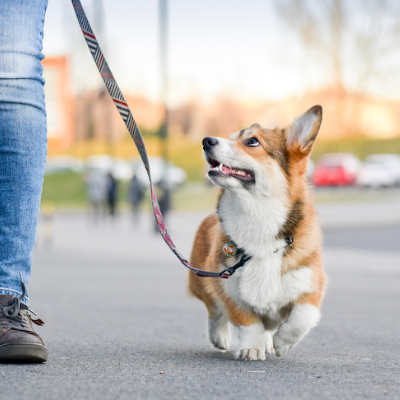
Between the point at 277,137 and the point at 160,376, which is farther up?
the point at 277,137

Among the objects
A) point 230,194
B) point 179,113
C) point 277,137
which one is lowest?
point 230,194

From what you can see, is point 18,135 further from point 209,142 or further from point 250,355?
point 250,355

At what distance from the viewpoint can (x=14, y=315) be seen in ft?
9.98

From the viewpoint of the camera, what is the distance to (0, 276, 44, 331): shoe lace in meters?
3.02

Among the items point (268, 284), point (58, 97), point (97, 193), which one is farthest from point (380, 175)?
point (268, 284)

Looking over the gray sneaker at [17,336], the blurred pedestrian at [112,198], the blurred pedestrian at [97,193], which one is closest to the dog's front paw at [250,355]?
the gray sneaker at [17,336]

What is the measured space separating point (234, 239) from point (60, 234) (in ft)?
51.8

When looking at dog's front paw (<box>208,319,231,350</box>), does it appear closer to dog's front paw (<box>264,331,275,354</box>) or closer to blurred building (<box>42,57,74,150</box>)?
dog's front paw (<box>264,331,275,354</box>)

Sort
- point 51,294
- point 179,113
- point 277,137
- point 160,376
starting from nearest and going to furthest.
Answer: point 160,376, point 277,137, point 51,294, point 179,113

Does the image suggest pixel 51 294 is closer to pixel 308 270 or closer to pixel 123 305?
pixel 123 305

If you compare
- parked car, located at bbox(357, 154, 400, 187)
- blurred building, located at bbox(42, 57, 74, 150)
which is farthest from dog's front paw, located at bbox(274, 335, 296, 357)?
blurred building, located at bbox(42, 57, 74, 150)

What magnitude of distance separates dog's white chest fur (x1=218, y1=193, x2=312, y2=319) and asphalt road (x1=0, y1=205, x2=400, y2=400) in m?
0.28

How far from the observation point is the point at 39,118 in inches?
126

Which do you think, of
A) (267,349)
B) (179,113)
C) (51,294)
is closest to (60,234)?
(51,294)
